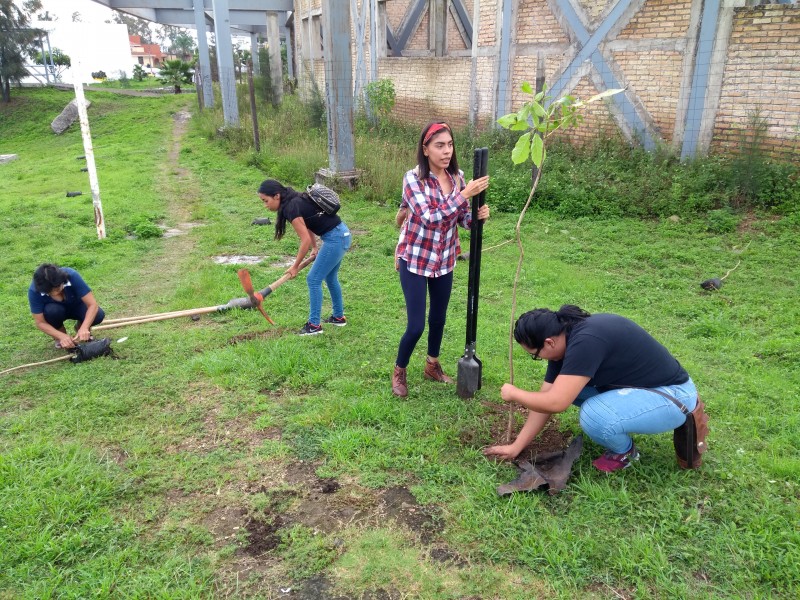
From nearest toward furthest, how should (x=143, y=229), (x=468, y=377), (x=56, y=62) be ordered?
(x=468, y=377), (x=143, y=229), (x=56, y=62)

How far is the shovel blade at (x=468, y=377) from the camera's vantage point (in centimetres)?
396

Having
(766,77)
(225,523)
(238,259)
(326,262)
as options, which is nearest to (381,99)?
(238,259)

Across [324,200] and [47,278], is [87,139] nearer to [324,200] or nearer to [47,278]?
[47,278]

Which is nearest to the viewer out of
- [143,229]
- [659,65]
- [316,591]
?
[316,591]

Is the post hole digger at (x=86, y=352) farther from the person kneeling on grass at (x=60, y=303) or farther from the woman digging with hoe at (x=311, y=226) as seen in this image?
the woman digging with hoe at (x=311, y=226)

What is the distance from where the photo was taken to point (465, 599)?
249cm

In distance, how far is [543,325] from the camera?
287cm

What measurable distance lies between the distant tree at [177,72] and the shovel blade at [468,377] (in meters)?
36.5

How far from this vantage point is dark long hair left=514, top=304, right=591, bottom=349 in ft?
9.41

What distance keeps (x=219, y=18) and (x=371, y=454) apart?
58.8 ft

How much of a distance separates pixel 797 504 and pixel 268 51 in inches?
1019

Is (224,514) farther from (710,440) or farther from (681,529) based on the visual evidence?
(710,440)

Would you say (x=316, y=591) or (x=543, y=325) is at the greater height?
(x=543, y=325)

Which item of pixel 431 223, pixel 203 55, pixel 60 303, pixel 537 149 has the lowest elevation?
pixel 60 303
